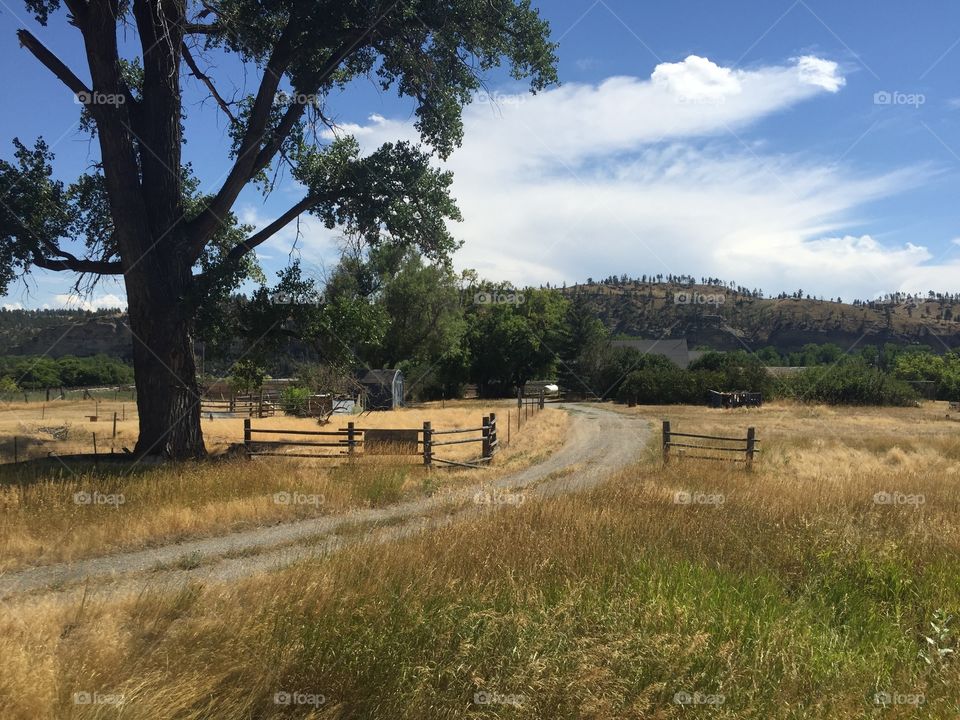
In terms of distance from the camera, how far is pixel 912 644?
5.29 m

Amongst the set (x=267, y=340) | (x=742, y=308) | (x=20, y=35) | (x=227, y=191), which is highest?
(x=742, y=308)

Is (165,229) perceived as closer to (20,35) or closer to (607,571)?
(20,35)

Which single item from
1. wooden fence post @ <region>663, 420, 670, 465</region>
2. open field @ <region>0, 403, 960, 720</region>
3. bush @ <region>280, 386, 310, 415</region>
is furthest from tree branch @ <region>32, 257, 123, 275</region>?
bush @ <region>280, 386, 310, 415</region>

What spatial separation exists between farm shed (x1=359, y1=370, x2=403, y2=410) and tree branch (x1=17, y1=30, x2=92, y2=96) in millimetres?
31929

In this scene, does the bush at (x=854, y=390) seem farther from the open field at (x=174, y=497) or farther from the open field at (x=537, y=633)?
the open field at (x=537, y=633)

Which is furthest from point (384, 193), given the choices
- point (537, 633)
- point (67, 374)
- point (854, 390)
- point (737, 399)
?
point (67, 374)

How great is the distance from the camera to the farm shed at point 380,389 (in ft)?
151

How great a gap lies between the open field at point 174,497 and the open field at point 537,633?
3.50 m

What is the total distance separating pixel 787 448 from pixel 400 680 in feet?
73.1

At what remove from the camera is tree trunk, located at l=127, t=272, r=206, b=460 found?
14766mm

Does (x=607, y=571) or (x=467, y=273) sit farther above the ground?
(x=467, y=273)

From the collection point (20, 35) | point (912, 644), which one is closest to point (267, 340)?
point (20, 35)

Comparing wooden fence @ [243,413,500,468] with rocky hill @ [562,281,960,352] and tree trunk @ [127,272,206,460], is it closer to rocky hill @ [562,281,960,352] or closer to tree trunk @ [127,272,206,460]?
tree trunk @ [127,272,206,460]

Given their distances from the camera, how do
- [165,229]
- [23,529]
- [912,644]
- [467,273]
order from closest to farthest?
[912,644] → [23,529] → [165,229] → [467,273]
